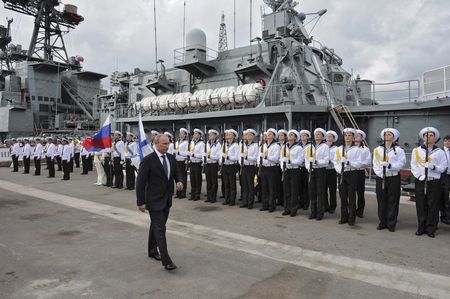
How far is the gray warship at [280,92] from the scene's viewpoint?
480 inches

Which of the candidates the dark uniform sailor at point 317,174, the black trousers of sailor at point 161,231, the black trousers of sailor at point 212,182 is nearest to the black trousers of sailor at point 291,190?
the dark uniform sailor at point 317,174

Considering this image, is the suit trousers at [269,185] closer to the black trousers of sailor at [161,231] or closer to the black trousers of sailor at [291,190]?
the black trousers of sailor at [291,190]

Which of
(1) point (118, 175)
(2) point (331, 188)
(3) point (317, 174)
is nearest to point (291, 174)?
(3) point (317, 174)

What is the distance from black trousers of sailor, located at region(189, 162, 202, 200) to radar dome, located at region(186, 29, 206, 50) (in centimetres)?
999

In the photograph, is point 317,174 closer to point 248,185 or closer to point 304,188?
point 304,188

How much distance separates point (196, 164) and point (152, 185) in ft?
18.0

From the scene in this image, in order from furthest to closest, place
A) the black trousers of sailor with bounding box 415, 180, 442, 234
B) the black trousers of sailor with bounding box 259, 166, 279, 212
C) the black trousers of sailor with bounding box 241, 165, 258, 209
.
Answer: the black trousers of sailor with bounding box 241, 165, 258, 209
the black trousers of sailor with bounding box 259, 166, 279, 212
the black trousers of sailor with bounding box 415, 180, 442, 234

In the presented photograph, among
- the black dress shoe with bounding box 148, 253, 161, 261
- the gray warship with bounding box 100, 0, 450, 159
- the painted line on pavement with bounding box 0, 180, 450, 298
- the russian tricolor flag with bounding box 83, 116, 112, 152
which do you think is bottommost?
the painted line on pavement with bounding box 0, 180, 450, 298

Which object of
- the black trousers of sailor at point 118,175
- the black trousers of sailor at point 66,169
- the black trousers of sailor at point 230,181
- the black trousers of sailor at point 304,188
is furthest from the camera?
the black trousers of sailor at point 66,169

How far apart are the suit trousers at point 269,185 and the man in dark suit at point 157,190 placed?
394cm

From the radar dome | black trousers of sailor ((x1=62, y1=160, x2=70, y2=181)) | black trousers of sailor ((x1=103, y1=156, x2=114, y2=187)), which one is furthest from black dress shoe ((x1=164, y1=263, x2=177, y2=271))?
the radar dome

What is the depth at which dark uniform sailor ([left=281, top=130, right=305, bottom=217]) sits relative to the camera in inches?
304

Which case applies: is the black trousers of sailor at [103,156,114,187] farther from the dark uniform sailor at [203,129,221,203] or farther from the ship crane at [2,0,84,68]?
the ship crane at [2,0,84,68]

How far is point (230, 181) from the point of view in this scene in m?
9.17
